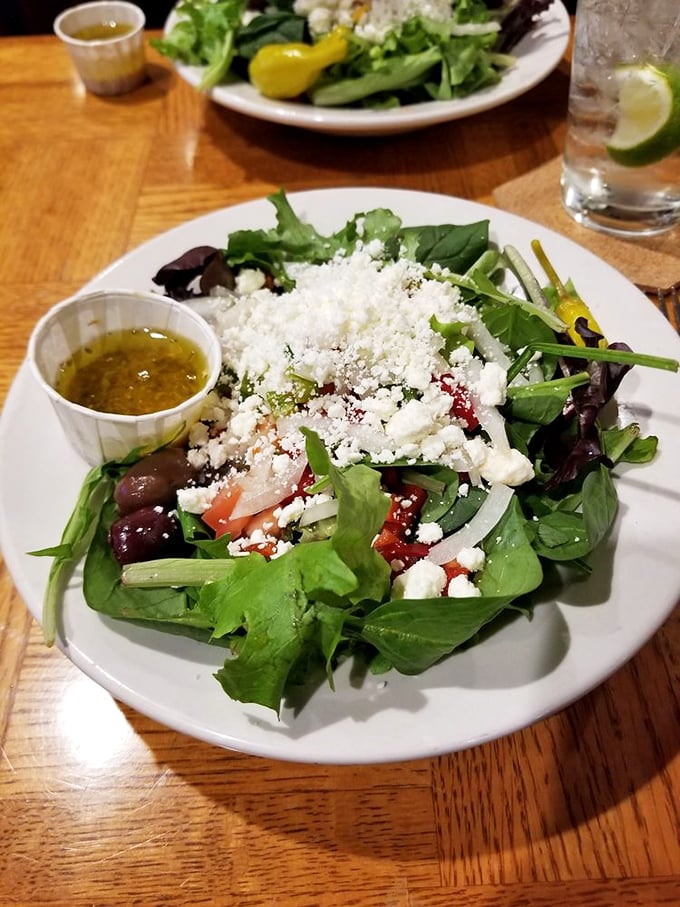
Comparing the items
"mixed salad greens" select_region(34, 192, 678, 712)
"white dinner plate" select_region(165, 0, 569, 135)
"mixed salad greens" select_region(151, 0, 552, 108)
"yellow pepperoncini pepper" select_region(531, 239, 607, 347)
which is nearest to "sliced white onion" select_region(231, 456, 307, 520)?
"mixed salad greens" select_region(34, 192, 678, 712)

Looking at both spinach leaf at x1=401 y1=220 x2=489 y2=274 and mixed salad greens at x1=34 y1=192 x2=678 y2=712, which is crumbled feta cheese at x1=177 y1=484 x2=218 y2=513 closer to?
mixed salad greens at x1=34 y1=192 x2=678 y2=712

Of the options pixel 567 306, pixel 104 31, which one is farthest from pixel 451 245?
pixel 104 31

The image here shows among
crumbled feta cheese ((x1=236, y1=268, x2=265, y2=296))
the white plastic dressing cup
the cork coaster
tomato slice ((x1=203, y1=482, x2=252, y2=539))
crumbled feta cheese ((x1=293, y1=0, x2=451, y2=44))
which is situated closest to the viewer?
tomato slice ((x1=203, y1=482, x2=252, y2=539))

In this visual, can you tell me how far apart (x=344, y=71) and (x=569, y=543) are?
1.71 m

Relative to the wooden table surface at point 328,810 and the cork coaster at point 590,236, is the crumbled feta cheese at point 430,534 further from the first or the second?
the cork coaster at point 590,236

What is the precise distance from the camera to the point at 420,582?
111 cm

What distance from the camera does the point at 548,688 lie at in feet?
3.41

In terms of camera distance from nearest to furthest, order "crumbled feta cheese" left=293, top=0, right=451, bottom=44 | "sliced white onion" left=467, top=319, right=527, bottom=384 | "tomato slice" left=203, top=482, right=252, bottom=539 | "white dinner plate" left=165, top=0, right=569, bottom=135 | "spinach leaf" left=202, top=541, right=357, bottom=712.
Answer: "spinach leaf" left=202, top=541, right=357, bottom=712 → "tomato slice" left=203, top=482, right=252, bottom=539 → "sliced white onion" left=467, top=319, right=527, bottom=384 → "white dinner plate" left=165, top=0, right=569, bottom=135 → "crumbled feta cheese" left=293, top=0, right=451, bottom=44

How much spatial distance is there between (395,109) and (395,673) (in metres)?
1.70

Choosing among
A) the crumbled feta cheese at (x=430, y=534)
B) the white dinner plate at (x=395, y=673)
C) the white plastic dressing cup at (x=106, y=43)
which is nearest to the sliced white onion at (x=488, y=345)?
the white dinner plate at (x=395, y=673)

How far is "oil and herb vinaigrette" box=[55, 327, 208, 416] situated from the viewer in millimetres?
1426

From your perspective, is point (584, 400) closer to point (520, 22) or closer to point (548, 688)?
point (548, 688)

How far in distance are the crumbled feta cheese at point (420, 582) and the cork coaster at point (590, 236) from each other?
105 cm

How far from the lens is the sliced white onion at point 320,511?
1.20m
